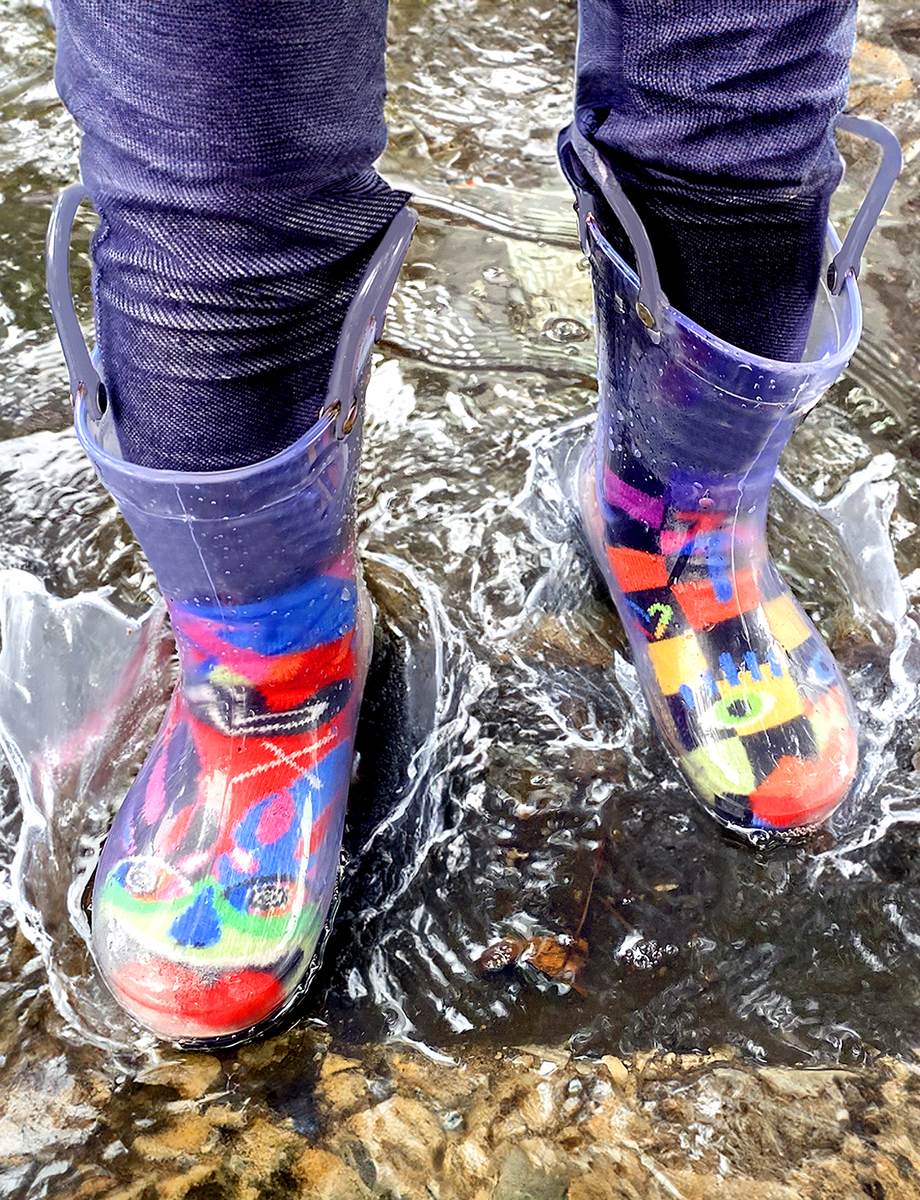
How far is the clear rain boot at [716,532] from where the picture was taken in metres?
0.89

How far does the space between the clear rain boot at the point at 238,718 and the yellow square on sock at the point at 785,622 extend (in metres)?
0.44

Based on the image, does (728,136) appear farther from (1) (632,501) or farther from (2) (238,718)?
(2) (238,718)

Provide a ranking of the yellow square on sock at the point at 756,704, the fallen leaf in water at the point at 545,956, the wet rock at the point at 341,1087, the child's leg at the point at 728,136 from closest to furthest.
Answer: the child's leg at the point at 728,136
the wet rock at the point at 341,1087
the fallen leaf in water at the point at 545,956
the yellow square on sock at the point at 756,704

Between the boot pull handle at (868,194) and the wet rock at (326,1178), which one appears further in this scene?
the boot pull handle at (868,194)

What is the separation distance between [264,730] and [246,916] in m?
0.17

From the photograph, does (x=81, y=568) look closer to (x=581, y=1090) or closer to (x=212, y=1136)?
(x=212, y=1136)

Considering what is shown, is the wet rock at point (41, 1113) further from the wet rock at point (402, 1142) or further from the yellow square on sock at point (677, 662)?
the yellow square on sock at point (677, 662)

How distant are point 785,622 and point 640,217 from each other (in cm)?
47

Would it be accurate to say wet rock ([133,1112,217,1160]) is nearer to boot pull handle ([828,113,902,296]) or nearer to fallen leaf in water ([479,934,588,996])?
fallen leaf in water ([479,934,588,996])

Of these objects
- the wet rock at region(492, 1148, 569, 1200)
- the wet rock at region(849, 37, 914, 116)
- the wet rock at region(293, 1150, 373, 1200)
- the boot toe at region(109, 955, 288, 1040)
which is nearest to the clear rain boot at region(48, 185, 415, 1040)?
the boot toe at region(109, 955, 288, 1040)

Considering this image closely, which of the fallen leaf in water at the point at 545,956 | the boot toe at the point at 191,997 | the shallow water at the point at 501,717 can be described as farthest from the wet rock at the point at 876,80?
the boot toe at the point at 191,997

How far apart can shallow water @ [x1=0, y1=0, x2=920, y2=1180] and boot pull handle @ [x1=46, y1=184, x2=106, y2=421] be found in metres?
0.43

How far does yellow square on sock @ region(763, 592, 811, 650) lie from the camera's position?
3.51 ft

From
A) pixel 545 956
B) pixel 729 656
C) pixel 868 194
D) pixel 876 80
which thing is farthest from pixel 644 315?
pixel 876 80
